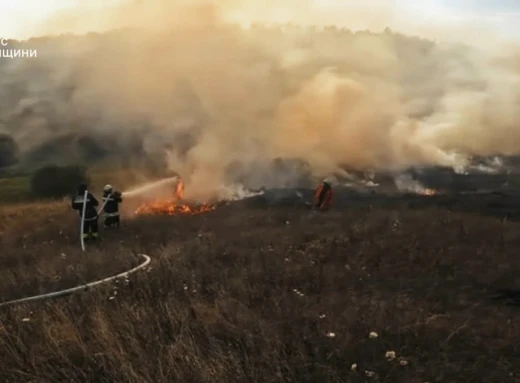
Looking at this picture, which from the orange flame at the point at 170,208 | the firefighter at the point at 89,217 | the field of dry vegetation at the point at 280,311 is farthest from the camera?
the orange flame at the point at 170,208

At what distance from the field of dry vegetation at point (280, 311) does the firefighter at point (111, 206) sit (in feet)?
11.5

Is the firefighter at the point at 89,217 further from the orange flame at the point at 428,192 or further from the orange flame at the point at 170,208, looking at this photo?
the orange flame at the point at 428,192

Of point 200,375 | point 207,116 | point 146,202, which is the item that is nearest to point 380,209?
point 146,202

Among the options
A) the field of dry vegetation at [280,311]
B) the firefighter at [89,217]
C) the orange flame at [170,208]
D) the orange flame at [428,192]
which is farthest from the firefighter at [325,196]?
the firefighter at [89,217]

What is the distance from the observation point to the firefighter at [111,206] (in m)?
18.6

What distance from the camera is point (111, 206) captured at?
61.8 feet

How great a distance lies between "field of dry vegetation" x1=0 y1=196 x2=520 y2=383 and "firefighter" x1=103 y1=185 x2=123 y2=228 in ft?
11.5

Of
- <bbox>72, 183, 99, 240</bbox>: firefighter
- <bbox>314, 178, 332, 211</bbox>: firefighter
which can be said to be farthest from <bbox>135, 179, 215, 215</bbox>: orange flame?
<bbox>72, 183, 99, 240</bbox>: firefighter

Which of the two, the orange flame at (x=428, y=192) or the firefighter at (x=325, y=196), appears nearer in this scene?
the firefighter at (x=325, y=196)

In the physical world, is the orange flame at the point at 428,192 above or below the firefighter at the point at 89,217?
below

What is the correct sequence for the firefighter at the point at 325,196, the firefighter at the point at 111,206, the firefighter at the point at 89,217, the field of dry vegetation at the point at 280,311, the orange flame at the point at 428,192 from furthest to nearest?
the orange flame at the point at 428,192
the firefighter at the point at 325,196
the firefighter at the point at 111,206
the firefighter at the point at 89,217
the field of dry vegetation at the point at 280,311

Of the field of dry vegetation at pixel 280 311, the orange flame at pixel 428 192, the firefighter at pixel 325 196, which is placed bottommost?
the orange flame at pixel 428 192

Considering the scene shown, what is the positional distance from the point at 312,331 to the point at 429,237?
25.9 ft

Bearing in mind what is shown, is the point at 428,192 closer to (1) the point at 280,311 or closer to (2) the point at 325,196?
(2) the point at 325,196
